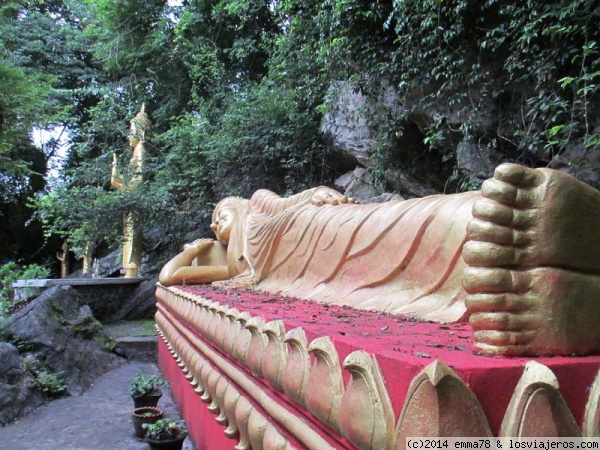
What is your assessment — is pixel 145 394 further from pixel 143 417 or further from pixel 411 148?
pixel 411 148

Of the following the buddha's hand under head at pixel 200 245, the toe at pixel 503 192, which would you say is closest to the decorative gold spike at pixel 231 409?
the toe at pixel 503 192

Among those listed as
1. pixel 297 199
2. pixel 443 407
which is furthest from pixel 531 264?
pixel 297 199

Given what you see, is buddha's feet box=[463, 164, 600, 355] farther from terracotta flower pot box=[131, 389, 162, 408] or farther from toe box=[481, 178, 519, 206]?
terracotta flower pot box=[131, 389, 162, 408]

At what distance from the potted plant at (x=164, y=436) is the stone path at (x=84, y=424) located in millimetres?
226

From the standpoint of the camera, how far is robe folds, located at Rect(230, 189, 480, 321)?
149 centimetres

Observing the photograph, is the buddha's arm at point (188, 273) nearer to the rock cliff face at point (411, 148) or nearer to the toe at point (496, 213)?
the rock cliff face at point (411, 148)

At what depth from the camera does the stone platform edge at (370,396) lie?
0.58m

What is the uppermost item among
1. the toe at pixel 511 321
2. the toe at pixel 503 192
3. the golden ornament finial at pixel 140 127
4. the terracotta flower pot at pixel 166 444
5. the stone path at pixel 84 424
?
the golden ornament finial at pixel 140 127

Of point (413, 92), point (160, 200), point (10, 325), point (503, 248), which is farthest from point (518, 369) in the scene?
point (160, 200)

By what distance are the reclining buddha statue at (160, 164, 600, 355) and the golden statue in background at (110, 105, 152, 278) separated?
4.41 meters

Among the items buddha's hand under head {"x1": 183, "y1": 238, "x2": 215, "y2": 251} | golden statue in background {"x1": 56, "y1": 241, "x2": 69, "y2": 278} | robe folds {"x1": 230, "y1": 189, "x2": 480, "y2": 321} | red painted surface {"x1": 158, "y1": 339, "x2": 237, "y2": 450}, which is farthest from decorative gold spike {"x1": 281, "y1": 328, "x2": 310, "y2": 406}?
golden statue in background {"x1": 56, "y1": 241, "x2": 69, "y2": 278}

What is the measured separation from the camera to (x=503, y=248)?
79 cm

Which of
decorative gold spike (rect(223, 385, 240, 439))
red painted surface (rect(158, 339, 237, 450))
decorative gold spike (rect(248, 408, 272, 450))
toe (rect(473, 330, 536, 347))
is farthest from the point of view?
red painted surface (rect(158, 339, 237, 450))

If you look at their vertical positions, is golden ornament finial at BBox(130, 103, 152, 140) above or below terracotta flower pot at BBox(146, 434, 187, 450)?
above
